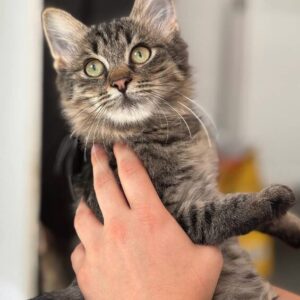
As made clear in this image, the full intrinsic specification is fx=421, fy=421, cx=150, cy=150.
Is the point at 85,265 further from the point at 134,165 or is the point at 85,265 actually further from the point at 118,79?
the point at 118,79

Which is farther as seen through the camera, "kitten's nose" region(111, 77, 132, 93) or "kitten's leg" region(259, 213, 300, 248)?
"kitten's leg" region(259, 213, 300, 248)

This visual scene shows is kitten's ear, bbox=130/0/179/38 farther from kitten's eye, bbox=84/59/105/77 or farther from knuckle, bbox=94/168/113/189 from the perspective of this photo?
knuckle, bbox=94/168/113/189

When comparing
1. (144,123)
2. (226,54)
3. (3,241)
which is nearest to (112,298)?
(144,123)

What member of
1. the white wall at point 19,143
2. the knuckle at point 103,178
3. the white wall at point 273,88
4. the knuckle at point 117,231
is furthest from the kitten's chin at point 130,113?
the white wall at point 273,88

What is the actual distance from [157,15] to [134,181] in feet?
1.24

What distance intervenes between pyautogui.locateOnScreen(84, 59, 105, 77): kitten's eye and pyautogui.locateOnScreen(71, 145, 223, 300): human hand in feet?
0.63

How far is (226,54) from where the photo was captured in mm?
1443

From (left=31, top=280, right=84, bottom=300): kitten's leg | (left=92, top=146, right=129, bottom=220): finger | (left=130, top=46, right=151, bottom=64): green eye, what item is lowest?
(left=31, top=280, right=84, bottom=300): kitten's leg

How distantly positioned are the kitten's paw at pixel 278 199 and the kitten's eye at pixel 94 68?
A: 1.33 feet

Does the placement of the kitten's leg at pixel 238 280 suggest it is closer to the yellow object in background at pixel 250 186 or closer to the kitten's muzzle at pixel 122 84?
the yellow object in background at pixel 250 186

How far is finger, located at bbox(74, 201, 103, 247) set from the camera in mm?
814

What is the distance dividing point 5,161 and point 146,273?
23.5 inches

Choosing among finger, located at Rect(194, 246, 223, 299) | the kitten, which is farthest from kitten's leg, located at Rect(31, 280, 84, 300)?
finger, located at Rect(194, 246, 223, 299)

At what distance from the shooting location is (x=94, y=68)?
886 millimetres
